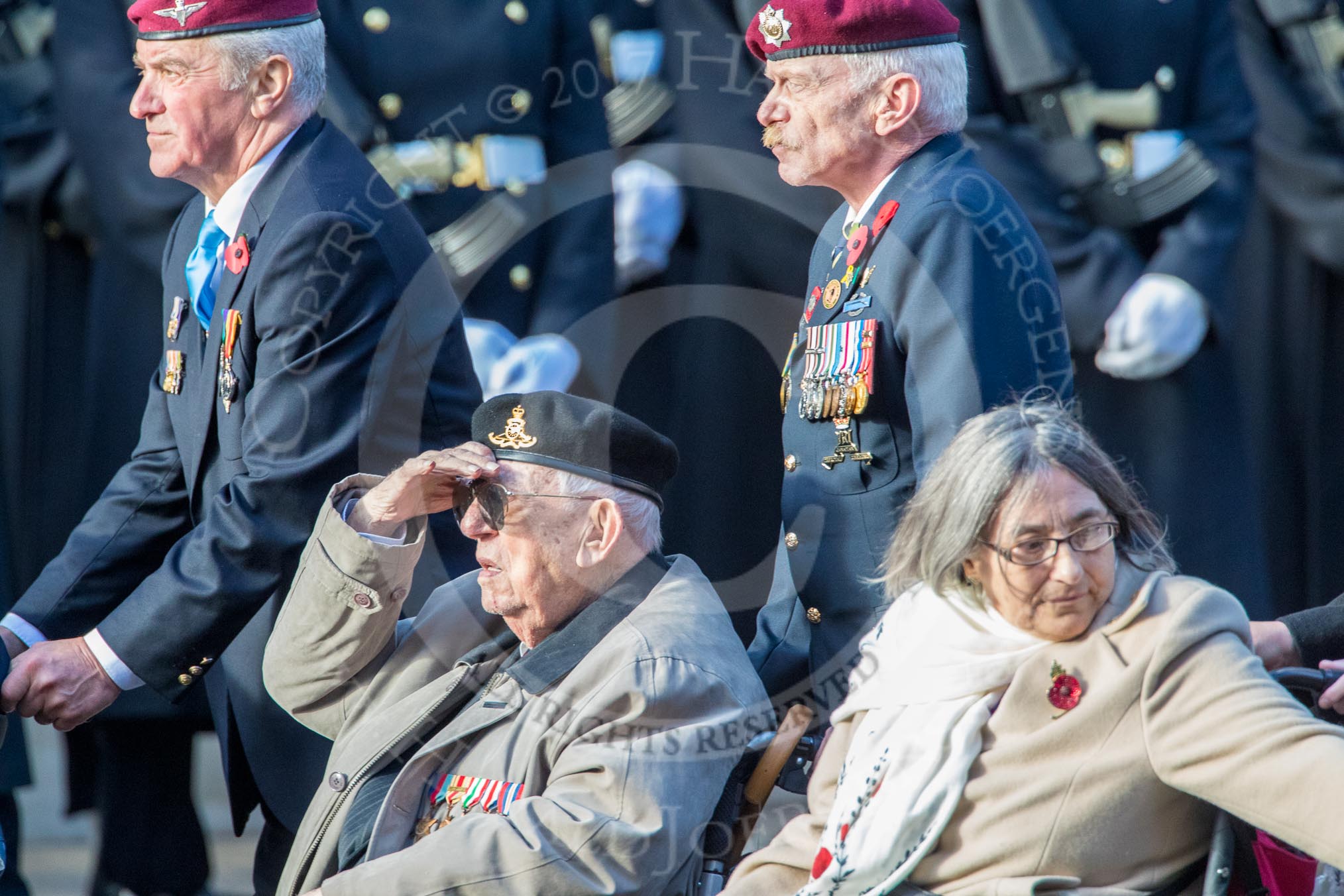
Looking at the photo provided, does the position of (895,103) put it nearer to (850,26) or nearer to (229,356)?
(850,26)

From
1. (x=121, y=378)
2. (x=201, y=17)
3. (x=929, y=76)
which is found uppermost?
(x=201, y=17)

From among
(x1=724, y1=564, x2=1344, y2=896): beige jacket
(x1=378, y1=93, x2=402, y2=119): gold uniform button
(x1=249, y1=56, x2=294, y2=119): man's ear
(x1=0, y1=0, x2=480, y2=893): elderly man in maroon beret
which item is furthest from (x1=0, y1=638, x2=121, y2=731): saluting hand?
(x1=378, y1=93, x2=402, y2=119): gold uniform button

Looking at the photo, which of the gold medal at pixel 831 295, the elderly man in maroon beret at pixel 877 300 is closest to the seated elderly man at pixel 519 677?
the elderly man in maroon beret at pixel 877 300

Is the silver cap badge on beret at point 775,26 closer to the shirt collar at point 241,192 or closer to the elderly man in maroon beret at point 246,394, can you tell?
the elderly man in maroon beret at point 246,394

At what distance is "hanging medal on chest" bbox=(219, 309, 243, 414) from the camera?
124 inches

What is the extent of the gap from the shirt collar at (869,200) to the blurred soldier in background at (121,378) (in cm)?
187

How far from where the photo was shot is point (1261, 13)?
4500 millimetres

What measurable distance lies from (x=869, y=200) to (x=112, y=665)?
1433mm

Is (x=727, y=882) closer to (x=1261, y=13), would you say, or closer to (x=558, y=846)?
(x=558, y=846)

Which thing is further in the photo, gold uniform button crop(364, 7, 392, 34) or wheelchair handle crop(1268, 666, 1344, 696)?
gold uniform button crop(364, 7, 392, 34)

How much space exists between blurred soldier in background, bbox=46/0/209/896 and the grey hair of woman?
83.3 inches

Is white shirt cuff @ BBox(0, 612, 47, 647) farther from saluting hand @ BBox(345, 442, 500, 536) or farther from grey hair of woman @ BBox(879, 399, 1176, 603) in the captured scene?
grey hair of woman @ BBox(879, 399, 1176, 603)

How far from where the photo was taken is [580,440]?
2.78 meters

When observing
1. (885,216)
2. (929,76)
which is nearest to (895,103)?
(929,76)
